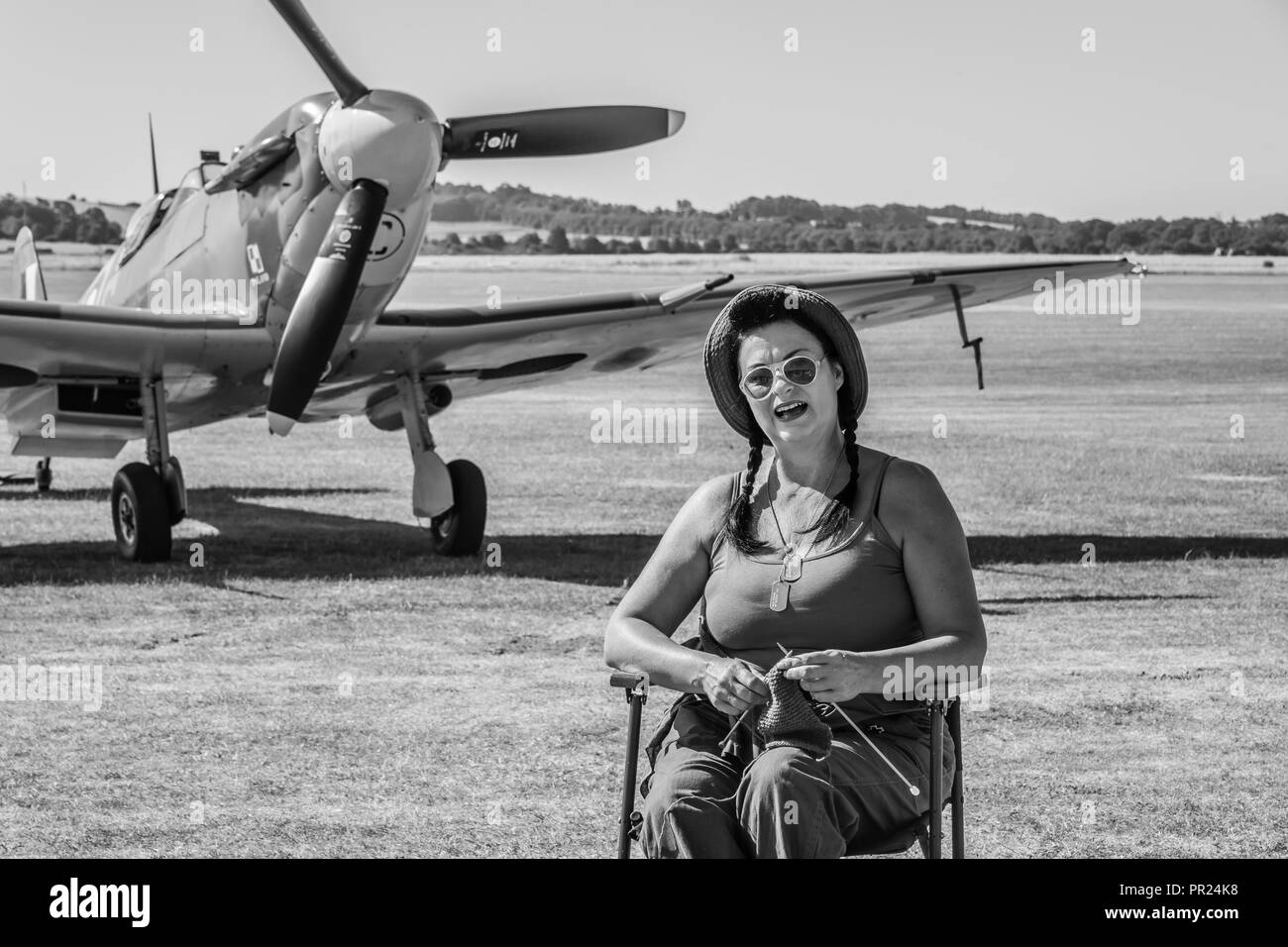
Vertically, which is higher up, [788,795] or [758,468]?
[758,468]

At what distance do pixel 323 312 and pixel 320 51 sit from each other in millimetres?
1523

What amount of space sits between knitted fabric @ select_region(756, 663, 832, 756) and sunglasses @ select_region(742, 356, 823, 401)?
0.62m

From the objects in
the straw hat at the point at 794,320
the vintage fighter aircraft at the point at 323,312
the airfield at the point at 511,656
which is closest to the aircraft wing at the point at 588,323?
the vintage fighter aircraft at the point at 323,312

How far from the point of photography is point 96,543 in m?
11.7

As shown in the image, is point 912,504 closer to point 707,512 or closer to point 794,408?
point 794,408

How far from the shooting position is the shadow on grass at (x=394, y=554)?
10055 millimetres

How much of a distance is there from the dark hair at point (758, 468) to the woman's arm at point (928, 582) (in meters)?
0.08

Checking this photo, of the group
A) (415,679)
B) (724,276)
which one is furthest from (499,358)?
(415,679)

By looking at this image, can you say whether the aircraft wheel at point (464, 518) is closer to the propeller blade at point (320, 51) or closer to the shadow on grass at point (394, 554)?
the shadow on grass at point (394, 554)

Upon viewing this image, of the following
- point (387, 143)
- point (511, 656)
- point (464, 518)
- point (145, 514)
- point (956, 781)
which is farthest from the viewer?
point (464, 518)

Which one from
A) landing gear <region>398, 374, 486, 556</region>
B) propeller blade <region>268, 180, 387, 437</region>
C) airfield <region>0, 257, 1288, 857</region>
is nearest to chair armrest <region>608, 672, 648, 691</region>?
airfield <region>0, 257, 1288, 857</region>

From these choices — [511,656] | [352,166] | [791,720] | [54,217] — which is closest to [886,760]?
[791,720]

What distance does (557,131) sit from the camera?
10414mm
